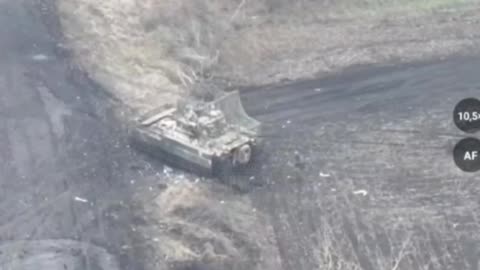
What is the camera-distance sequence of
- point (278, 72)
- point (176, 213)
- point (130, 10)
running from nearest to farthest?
point (176, 213) → point (278, 72) → point (130, 10)

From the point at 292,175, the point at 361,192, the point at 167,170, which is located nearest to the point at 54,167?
the point at 167,170

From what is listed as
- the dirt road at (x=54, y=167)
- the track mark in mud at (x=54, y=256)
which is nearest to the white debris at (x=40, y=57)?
the dirt road at (x=54, y=167)

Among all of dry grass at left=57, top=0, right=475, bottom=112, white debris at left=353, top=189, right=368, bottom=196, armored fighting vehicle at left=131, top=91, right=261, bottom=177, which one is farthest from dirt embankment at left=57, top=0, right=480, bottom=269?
white debris at left=353, top=189, right=368, bottom=196

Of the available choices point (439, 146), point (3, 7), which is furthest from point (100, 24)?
point (439, 146)

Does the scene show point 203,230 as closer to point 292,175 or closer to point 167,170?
point 167,170

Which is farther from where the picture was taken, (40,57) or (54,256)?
(40,57)

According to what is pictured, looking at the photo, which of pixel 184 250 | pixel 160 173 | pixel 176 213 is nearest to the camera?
pixel 184 250

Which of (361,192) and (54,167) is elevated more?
(361,192)

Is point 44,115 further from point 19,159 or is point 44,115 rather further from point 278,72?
point 278,72

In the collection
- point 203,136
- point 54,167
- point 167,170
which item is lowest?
point 54,167
